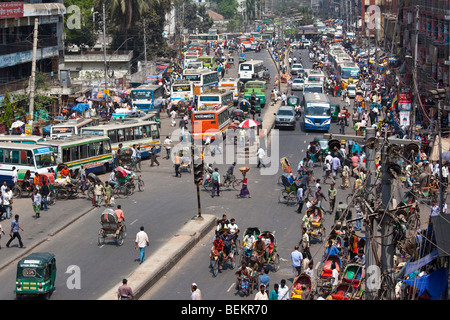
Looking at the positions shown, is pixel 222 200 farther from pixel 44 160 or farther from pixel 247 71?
pixel 247 71

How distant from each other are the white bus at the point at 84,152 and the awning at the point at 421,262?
20.6 m

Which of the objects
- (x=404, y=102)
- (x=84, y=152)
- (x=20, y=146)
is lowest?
(x=84, y=152)

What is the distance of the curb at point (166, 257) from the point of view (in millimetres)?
21562

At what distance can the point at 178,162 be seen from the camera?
124 feet

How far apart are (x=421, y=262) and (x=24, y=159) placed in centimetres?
2112

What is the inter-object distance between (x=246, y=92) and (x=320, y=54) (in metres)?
50.1

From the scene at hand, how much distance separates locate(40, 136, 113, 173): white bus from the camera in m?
35.5

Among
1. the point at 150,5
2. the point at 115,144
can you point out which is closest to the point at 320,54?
the point at 150,5

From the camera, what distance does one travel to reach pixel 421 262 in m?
18.7

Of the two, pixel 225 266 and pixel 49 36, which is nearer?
pixel 225 266

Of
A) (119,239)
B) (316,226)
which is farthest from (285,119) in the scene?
(119,239)

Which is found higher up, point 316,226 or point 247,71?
point 247,71
